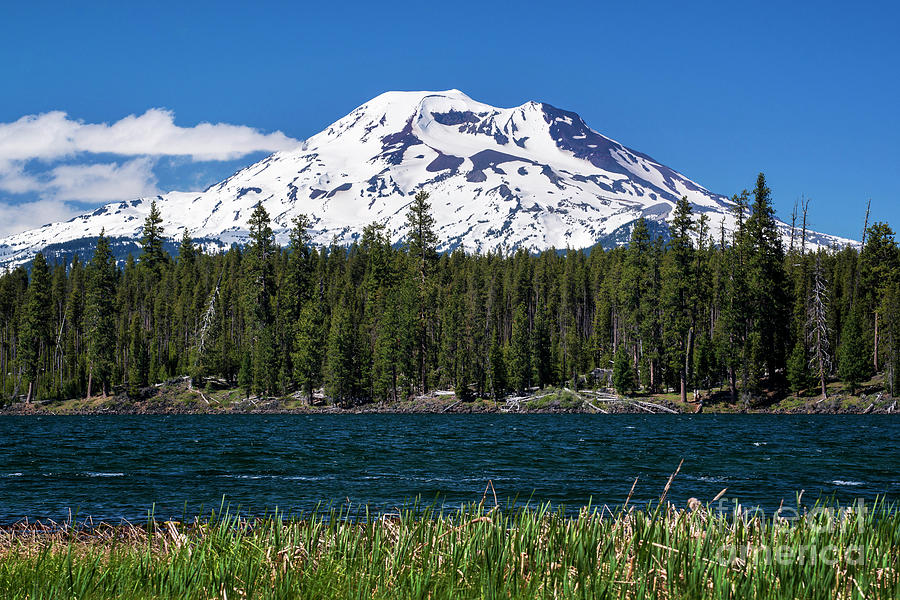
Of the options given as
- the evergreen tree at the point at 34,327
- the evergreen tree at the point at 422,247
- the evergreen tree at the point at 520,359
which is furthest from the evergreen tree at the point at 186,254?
the evergreen tree at the point at 520,359

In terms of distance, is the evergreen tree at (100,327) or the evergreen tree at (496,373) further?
the evergreen tree at (100,327)

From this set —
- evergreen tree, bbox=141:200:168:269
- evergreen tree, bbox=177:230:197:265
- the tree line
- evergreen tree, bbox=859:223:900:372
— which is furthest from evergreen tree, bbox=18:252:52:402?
evergreen tree, bbox=859:223:900:372

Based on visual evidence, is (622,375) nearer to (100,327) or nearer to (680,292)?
(680,292)

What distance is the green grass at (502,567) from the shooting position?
673 cm

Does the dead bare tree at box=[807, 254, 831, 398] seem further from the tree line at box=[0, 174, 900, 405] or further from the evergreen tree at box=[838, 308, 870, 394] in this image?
the evergreen tree at box=[838, 308, 870, 394]

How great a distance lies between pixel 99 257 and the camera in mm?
100375

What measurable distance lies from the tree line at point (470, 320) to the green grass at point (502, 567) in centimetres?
7198

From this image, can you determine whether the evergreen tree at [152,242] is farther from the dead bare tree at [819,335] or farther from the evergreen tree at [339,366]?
the dead bare tree at [819,335]

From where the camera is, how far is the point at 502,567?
7.35 metres

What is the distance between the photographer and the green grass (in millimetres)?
6734

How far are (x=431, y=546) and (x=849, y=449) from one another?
33.8 meters

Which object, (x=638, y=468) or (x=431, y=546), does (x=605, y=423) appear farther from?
(x=431, y=546)

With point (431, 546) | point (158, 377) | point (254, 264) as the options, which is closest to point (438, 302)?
point (254, 264)

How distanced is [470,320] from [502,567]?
87795 mm
